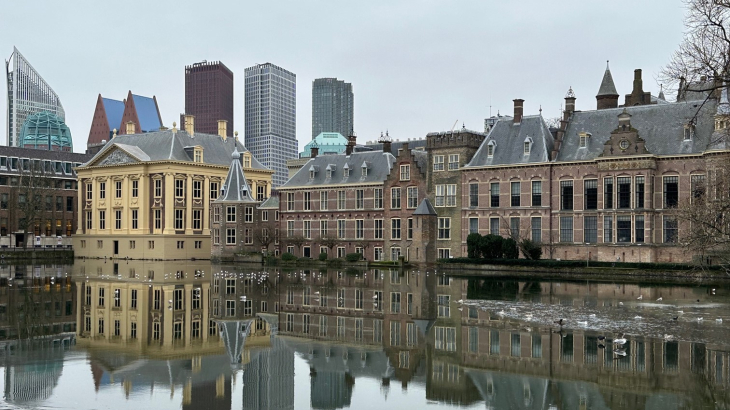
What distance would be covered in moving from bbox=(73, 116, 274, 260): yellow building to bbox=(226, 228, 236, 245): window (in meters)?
8.17

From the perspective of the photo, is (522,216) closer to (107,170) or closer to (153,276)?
(153,276)

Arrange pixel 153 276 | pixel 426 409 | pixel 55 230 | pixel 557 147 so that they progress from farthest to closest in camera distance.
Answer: pixel 55 230 < pixel 557 147 < pixel 153 276 < pixel 426 409

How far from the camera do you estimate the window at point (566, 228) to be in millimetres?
56969

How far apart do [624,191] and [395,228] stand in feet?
65.7

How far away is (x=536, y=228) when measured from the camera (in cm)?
5862

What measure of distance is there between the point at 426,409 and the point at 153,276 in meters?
37.6

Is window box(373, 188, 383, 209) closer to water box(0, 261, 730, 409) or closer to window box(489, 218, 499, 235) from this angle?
window box(489, 218, 499, 235)

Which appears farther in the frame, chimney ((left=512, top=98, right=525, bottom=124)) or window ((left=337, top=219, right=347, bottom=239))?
window ((left=337, top=219, right=347, bottom=239))

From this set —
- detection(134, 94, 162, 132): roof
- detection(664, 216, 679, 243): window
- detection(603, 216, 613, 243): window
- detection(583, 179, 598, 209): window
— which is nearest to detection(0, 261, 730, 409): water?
detection(664, 216, 679, 243): window

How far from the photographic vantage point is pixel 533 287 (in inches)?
1534

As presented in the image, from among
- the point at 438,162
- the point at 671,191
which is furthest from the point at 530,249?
the point at 438,162

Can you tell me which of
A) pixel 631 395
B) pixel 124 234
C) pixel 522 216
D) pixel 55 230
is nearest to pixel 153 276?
pixel 522 216

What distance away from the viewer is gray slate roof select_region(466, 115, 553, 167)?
2323 inches

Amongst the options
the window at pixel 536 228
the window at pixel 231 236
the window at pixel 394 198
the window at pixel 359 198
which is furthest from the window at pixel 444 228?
the window at pixel 231 236
